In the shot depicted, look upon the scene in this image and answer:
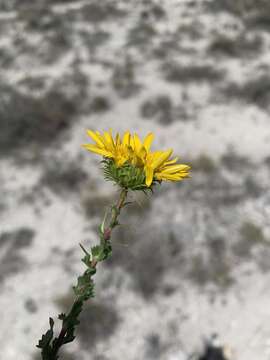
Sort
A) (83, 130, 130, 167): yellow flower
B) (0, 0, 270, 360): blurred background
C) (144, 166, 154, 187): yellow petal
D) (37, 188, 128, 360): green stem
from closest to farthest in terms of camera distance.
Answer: (37, 188, 128, 360): green stem, (144, 166, 154, 187): yellow petal, (83, 130, 130, 167): yellow flower, (0, 0, 270, 360): blurred background

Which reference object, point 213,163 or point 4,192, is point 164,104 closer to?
point 213,163

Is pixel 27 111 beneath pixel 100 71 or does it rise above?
beneath

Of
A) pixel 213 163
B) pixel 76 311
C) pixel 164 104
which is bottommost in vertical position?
pixel 76 311

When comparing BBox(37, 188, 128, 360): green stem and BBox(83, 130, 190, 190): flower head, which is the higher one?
BBox(83, 130, 190, 190): flower head

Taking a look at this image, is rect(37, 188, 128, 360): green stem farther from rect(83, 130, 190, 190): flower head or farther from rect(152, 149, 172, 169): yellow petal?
rect(152, 149, 172, 169): yellow petal

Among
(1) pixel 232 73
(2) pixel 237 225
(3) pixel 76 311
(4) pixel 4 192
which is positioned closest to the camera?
(3) pixel 76 311

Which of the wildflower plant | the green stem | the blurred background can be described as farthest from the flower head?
the blurred background

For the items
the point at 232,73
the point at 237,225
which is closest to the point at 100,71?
the point at 232,73

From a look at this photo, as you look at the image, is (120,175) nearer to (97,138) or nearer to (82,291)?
(97,138)
